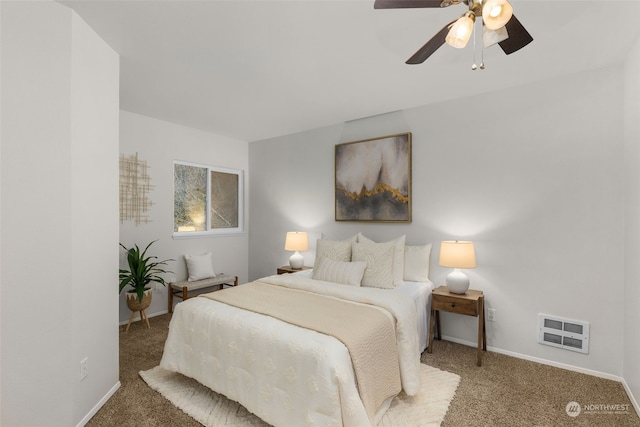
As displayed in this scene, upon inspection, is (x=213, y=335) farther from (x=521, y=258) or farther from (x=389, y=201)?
(x=521, y=258)

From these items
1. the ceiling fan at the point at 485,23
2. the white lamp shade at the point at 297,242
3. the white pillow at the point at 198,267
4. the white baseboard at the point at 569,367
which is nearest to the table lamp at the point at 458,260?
the white baseboard at the point at 569,367

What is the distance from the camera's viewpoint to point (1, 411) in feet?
5.05

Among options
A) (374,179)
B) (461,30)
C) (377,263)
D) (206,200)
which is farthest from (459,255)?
(206,200)

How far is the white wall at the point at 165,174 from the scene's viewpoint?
3791 mm

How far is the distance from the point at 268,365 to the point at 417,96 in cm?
288

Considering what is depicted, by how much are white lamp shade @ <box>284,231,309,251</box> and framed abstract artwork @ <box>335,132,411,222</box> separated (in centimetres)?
57

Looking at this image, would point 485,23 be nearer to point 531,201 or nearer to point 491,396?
point 531,201

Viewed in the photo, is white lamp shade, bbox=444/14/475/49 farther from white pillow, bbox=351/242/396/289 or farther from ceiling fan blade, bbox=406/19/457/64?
white pillow, bbox=351/242/396/289

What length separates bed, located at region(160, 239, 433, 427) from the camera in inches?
65.7

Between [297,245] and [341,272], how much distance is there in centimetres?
122

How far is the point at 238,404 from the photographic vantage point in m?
2.18

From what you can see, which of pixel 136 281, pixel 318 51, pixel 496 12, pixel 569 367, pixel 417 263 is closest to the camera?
pixel 496 12

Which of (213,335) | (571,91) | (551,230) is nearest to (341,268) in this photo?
(213,335)

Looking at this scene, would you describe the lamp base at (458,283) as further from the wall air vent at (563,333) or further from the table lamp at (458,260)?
the wall air vent at (563,333)
